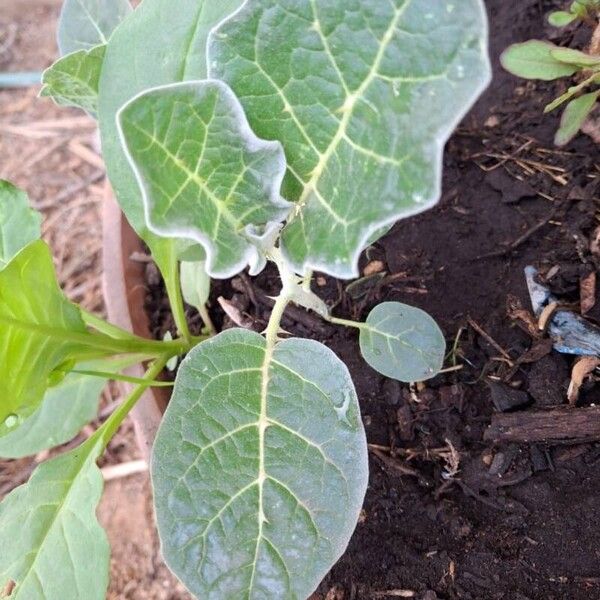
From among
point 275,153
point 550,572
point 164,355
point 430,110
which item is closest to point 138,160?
point 275,153

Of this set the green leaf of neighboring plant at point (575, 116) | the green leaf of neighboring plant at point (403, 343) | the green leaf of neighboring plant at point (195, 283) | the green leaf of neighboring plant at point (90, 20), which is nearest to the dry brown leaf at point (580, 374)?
the green leaf of neighboring plant at point (403, 343)

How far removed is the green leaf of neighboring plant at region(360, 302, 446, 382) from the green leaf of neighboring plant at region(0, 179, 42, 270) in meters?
0.46

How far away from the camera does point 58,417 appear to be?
40.8 inches

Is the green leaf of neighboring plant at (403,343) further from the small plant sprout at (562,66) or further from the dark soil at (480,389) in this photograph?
the small plant sprout at (562,66)

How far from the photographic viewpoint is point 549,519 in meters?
0.84

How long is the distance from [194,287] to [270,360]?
0.30 meters

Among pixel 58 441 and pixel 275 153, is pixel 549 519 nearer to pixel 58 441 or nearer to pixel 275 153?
pixel 275 153

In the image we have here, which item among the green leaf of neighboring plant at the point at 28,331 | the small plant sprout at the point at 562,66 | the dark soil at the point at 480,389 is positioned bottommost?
the dark soil at the point at 480,389

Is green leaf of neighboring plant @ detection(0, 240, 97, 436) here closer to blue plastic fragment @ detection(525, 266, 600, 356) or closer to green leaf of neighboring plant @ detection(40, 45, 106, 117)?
green leaf of neighboring plant @ detection(40, 45, 106, 117)

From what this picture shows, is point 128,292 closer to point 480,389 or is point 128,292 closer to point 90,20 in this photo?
point 90,20

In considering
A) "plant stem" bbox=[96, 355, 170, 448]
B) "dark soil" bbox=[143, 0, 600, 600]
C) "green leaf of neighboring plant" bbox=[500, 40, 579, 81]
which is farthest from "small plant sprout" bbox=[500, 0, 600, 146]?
"plant stem" bbox=[96, 355, 170, 448]

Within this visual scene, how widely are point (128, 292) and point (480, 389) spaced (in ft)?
1.90

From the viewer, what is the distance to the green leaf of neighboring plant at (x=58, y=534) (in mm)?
811

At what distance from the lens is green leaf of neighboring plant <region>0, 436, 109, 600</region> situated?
31.9 inches
